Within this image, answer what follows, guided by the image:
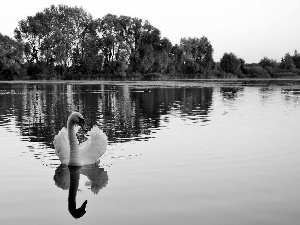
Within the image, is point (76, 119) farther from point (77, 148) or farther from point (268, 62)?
point (268, 62)

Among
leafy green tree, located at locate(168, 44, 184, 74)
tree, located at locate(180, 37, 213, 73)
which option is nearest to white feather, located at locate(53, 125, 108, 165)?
leafy green tree, located at locate(168, 44, 184, 74)

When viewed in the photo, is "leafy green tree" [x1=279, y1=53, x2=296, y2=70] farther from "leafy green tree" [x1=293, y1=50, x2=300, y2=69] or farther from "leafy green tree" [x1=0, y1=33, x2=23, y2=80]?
"leafy green tree" [x1=0, y1=33, x2=23, y2=80]

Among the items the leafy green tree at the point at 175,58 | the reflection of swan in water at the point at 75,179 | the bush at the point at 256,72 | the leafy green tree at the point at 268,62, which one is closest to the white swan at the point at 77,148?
the reflection of swan in water at the point at 75,179

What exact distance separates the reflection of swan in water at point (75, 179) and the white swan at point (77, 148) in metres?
0.19

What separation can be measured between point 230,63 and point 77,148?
140 m

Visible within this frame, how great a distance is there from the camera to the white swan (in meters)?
12.8

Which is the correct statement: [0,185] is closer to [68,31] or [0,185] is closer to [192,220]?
[192,220]

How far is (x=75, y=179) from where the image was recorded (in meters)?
11.8

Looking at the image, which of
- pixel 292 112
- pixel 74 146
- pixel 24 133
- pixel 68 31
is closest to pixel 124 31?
pixel 68 31

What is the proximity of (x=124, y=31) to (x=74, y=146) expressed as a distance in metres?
96.3

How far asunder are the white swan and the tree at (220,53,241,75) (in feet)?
457

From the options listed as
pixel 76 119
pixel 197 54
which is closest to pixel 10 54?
pixel 197 54

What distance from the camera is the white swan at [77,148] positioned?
1283 centimetres

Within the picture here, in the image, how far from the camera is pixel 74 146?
41.7ft
